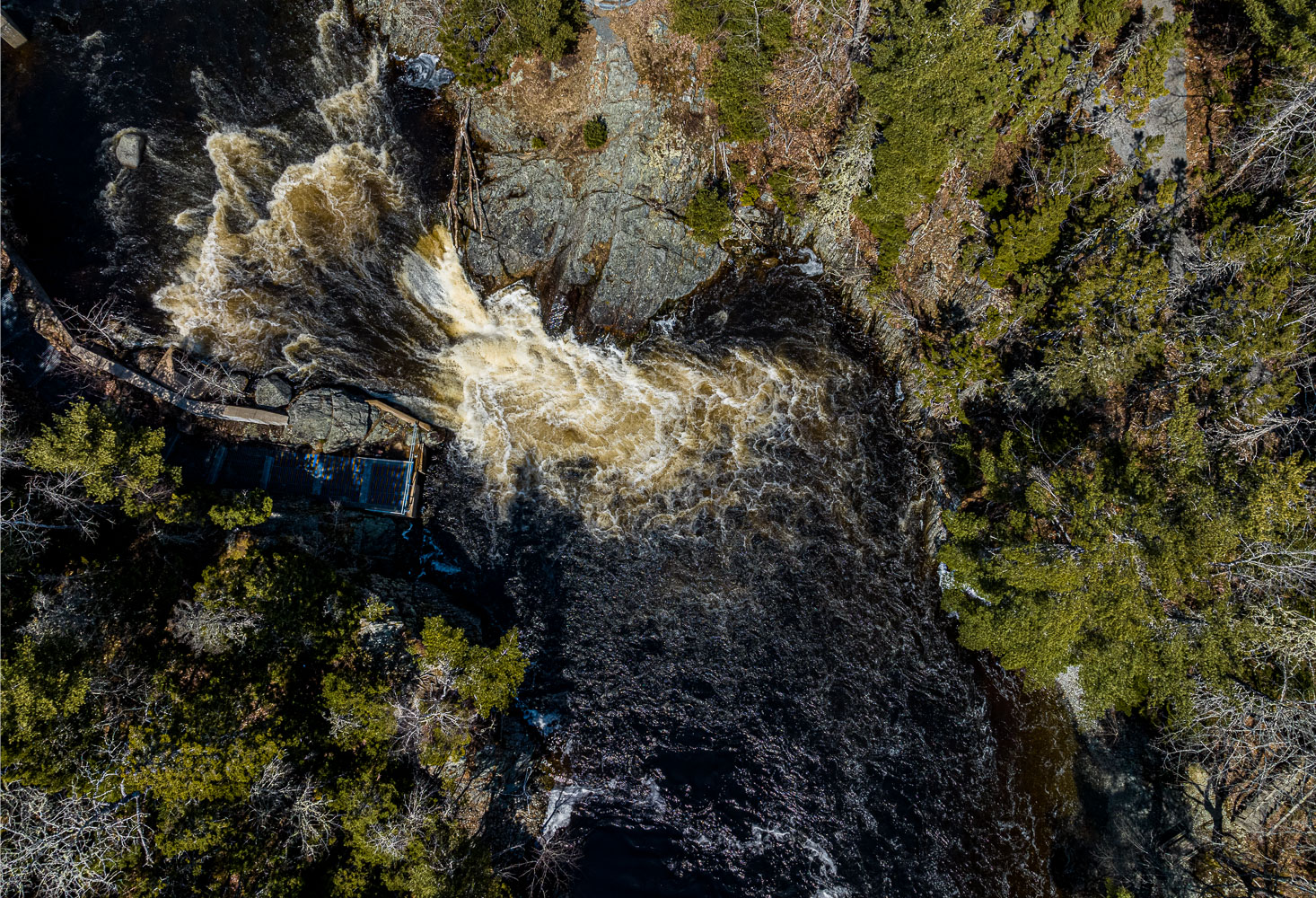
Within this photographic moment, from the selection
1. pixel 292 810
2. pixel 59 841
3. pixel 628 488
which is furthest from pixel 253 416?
pixel 628 488

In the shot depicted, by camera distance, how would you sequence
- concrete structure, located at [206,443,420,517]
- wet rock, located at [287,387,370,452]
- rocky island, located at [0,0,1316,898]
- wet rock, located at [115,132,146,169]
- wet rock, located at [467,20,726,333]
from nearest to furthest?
rocky island, located at [0,0,1316,898], wet rock, located at [115,132,146,169], wet rock, located at [467,20,726,333], concrete structure, located at [206,443,420,517], wet rock, located at [287,387,370,452]

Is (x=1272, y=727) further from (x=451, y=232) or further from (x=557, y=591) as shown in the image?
(x=451, y=232)

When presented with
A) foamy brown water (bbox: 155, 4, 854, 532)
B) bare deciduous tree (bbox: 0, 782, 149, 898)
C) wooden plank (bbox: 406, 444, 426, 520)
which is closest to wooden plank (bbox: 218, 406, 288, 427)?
foamy brown water (bbox: 155, 4, 854, 532)

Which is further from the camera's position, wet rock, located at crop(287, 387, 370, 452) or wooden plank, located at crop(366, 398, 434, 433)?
wooden plank, located at crop(366, 398, 434, 433)

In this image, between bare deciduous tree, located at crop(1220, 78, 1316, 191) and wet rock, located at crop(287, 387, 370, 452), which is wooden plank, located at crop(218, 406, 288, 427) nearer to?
wet rock, located at crop(287, 387, 370, 452)

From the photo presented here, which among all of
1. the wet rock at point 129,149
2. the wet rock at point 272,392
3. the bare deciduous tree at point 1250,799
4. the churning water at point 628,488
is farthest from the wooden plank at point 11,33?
the bare deciduous tree at point 1250,799

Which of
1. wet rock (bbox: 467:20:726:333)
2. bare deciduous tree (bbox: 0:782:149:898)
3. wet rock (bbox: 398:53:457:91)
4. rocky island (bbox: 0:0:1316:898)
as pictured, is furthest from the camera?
wet rock (bbox: 398:53:457:91)

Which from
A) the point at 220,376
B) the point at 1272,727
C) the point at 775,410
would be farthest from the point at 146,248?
the point at 1272,727
